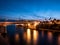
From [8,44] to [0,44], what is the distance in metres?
1.73

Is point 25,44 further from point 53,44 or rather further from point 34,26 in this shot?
point 34,26

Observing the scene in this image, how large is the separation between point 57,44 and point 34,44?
5163 millimetres

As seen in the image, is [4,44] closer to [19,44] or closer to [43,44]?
[19,44]

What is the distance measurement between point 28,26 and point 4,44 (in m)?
49.7

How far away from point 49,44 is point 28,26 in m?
48.6

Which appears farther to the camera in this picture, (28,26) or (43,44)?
(28,26)

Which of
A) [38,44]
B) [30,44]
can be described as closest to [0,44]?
[30,44]

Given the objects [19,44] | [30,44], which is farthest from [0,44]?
[30,44]

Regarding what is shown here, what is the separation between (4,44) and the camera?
28000 mm

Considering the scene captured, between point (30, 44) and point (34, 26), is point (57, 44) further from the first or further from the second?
point (34, 26)

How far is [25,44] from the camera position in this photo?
28781 mm

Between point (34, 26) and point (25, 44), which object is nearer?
A: point (25, 44)

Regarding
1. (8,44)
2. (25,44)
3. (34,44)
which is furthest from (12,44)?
(34,44)

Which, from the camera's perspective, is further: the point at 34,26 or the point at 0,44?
the point at 34,26
